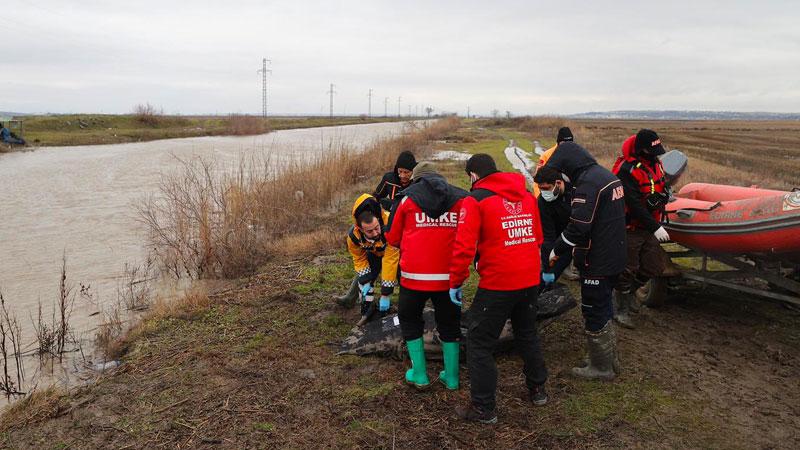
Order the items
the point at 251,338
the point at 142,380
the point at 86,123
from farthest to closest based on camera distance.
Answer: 1. the point at 86,123
2. the point at 251,338
3. the point at 142,380

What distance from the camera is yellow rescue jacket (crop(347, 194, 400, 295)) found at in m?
4.78

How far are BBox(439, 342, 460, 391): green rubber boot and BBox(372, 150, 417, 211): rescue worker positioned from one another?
1.63 m

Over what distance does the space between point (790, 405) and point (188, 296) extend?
5.99 meters

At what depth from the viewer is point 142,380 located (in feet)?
15.1

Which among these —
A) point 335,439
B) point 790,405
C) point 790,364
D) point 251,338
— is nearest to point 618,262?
point 790,405

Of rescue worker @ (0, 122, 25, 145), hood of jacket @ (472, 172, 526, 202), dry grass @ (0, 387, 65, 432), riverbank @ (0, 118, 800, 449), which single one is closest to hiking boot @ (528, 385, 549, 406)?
riverbank @ (0, 118, 800, 449)

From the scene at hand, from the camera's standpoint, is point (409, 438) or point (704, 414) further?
point (704, 414)

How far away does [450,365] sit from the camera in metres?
4.16

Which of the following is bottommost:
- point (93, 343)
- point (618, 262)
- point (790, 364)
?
point (93, 343)

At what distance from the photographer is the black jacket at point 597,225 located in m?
4.07

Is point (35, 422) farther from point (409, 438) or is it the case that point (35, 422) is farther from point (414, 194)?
point (414, 194)

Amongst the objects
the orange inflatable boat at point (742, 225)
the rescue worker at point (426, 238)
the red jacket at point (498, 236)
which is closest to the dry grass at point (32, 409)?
the rescue worker at point (426, 238)

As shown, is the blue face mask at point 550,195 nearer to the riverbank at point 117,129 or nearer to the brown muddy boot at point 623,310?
the brown muddy boot at point 623,310

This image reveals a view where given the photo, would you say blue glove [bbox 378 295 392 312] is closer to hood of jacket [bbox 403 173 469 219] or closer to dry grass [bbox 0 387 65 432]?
hood of jacket [bbox 403 173 469 219]
